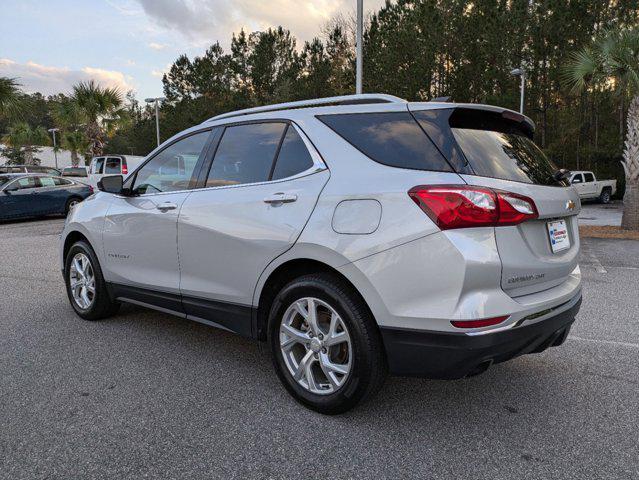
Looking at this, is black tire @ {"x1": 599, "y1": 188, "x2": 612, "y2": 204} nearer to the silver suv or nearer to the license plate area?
the silver suv

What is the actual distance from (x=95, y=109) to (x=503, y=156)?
32.0m

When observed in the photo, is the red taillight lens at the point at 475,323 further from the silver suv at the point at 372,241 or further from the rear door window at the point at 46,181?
the rear door window at the point at 46,181

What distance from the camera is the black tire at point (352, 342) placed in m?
2.64

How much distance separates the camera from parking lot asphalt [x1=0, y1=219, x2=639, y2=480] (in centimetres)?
242

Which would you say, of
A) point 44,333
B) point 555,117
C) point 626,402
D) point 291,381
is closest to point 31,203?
point 44,333

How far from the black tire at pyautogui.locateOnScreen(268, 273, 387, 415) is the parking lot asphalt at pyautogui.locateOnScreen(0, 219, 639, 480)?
0.11 meters

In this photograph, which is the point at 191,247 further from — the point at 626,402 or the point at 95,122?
the point at 95,122

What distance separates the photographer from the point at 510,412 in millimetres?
2957

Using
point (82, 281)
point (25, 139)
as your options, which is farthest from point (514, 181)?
point (25, 139)

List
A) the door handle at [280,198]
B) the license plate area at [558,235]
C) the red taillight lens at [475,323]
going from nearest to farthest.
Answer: the red taillight lens at [475,323]
the license plate area at [558,235]
the door handle at [280,198]

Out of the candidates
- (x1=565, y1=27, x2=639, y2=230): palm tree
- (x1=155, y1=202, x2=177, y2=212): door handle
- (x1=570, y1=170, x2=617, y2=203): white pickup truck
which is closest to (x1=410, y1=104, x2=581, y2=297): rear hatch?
(x1=155, y1=202, x2=177, y2=212): door handle

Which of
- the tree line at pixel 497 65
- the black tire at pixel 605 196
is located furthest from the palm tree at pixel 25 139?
the black tire at pixel 605 196

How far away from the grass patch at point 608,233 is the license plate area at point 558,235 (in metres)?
10.6

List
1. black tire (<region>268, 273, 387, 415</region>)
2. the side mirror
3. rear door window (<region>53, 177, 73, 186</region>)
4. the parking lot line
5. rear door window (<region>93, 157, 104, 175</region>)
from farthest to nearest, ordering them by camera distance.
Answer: rear door window (<region>93, 157, 104, 175</region>), rear door window (<region>53, 177, 73, 186</region>), the side mirror, the parking lot line, black tire (<region>268, 273, 387, 415</region>)
